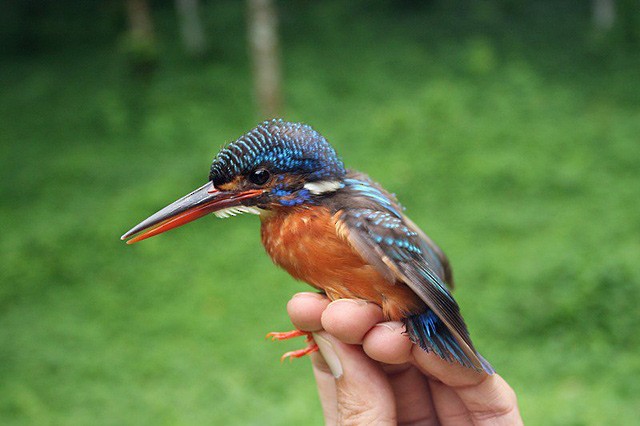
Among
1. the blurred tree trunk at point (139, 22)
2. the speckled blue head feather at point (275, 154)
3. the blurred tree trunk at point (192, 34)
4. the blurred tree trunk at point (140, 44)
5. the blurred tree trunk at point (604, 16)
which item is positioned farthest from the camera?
the blurred tree trunk at point (192, 34)

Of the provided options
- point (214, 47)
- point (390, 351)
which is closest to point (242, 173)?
point (390, 351)

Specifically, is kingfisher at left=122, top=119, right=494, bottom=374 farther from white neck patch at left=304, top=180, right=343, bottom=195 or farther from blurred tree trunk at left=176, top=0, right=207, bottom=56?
blurred tree trunk at left=176, top=0, right=207, bottom=56

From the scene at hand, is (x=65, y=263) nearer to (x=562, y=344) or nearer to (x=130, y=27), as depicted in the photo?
(x=562, y=344)

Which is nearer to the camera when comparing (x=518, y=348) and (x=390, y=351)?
(x=390, y=351)

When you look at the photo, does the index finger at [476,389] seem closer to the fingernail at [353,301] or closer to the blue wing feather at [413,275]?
the blue wing feather at [413,275]

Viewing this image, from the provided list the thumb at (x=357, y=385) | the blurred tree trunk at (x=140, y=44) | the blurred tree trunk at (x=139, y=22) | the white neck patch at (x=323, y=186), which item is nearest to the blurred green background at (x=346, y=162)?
the blurred tree trunk at (x=140, y=44)

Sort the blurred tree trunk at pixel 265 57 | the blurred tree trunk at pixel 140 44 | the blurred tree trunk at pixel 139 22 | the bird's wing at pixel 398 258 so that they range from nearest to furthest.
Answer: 1. the bird's wing at pixel 398 258
2. the blurred tree trunk at pixel 265 57
3. the blurred tree trunk at pixel 140 44
4. the blurred tree trunk at pixel 139 22
